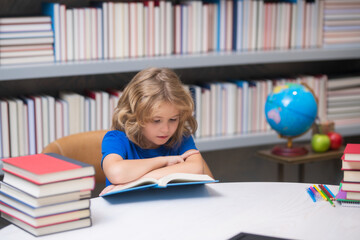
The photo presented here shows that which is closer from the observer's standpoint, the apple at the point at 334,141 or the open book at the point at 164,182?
the open book at the point at 164,182

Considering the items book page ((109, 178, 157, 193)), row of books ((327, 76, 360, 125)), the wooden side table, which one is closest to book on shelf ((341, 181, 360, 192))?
book page ((109, 178, 157, 193))

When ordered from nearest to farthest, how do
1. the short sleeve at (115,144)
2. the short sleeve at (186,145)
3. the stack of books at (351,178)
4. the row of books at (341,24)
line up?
1. the stack of books at (351,178)
2. the short sleeve at (115,144)
3. the short sleeve at (186,145)
4. the row of books at (341,24)

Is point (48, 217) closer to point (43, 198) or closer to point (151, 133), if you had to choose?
point (43, 198)

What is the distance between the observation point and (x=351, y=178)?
1487mm

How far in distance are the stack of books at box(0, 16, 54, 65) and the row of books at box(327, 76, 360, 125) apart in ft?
5.14

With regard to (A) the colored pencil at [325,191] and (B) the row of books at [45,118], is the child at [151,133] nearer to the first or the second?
(A) the colored pencil at [325,191]

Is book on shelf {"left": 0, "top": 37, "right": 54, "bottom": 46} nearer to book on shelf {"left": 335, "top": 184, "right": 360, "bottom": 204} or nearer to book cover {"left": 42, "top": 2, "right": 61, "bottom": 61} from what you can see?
book cover {"left": 42, "top": 2, "right": 61, "bottom": 61}

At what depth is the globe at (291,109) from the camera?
8.41ft

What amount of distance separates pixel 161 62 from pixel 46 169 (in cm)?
142

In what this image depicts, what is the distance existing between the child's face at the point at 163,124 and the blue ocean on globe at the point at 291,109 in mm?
876

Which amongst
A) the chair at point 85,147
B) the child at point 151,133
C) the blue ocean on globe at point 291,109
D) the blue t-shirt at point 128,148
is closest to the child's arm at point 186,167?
the child at point 151,133

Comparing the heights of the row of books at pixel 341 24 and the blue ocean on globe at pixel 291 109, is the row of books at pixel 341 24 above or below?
above

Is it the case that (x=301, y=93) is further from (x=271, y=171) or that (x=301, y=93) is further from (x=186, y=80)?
(x=271, y=171)

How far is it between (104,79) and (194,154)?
1.28 meters
